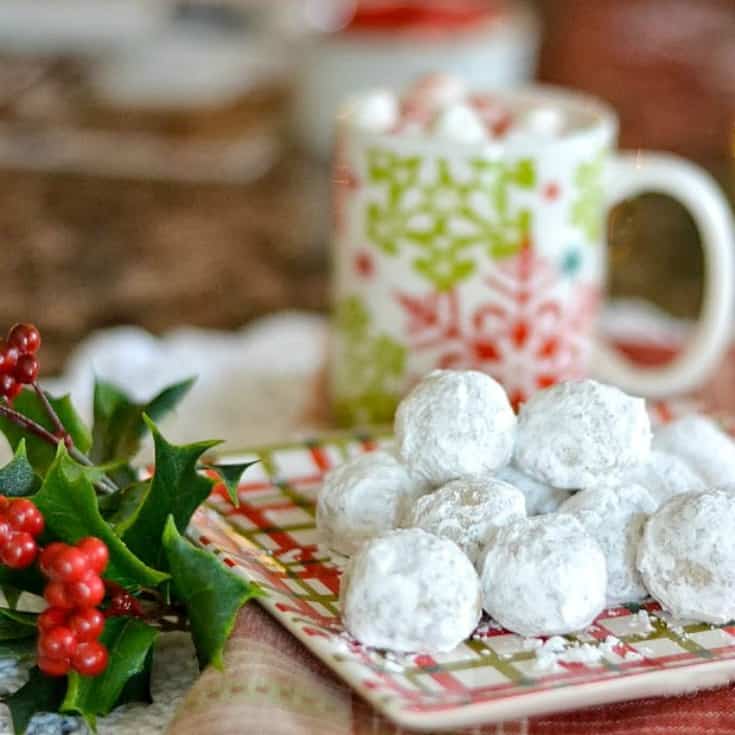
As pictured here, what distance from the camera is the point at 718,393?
812 millimetres

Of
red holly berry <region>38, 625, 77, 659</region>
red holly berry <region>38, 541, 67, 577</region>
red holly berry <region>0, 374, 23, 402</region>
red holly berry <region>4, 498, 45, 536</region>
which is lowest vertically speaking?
red holly berry <region>38, 625, 77, 659</region>

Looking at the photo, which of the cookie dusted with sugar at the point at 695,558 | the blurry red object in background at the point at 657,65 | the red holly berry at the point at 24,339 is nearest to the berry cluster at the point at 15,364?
the red holly berry at the point at 24,339

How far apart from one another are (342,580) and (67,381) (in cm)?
39

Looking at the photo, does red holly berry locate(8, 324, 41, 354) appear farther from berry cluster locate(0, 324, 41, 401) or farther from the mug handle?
the mug handle

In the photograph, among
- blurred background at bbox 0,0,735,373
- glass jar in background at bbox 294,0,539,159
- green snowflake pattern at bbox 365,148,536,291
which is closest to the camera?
green snowflake pattern at bbox 365,148,536,291

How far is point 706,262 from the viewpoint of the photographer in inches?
30.6

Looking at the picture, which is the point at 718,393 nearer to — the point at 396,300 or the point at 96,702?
the point at 396,300

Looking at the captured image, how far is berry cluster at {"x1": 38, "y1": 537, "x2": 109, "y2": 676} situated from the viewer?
0.40 metres

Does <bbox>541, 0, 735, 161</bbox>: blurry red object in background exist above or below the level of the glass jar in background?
below

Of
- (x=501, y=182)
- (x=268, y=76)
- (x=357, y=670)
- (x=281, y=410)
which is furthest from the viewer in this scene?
(x=268, y=76)

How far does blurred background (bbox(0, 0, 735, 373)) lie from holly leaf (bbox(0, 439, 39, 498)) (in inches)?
15.9

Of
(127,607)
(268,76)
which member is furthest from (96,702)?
(268,76)

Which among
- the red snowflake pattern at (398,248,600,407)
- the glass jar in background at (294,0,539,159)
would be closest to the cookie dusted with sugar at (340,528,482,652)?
the red snowflake pattern at (398,248,600,407)

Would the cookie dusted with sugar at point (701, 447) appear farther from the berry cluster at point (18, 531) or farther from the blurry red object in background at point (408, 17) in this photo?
the blurry red object in background at point (408, 17)
